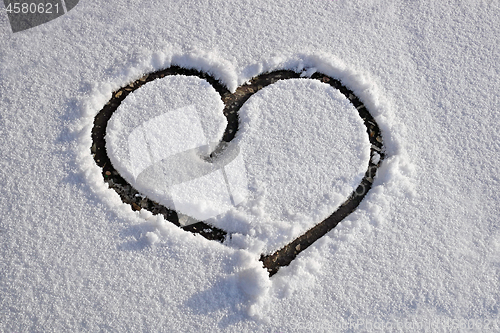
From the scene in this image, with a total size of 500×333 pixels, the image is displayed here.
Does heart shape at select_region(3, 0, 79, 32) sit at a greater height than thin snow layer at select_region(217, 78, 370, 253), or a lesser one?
lesser

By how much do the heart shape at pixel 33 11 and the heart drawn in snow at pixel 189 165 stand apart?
0.59 metres

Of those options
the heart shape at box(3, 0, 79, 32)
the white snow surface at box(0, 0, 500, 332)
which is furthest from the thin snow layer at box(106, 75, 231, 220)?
the heart shape at box(3, 0, 79, 32)

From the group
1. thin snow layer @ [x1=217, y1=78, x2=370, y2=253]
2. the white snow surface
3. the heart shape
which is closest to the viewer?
the white snow surface

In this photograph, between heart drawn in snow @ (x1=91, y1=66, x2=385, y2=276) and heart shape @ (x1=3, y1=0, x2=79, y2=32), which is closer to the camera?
heart drawn in snow @ (x1=91, y1=66, x2=385, y2=276)

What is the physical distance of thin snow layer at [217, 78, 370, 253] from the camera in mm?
1772

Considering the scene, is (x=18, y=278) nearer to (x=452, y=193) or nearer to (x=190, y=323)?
(x=190, y=323)

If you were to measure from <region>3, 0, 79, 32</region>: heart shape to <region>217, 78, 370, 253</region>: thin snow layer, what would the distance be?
110cm

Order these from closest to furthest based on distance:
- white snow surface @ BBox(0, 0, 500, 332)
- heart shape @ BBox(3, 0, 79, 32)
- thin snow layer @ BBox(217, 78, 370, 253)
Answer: white snow surface @ BBox(0, 0, 500, 332) → thin snow layer @ BBox(217, 78, 370, 253) → heart shape @ BBox(3, 0, 79, 32)

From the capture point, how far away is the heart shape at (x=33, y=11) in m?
2.12

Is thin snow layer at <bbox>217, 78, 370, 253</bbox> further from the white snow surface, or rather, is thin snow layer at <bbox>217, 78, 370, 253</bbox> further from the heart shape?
the heart shape

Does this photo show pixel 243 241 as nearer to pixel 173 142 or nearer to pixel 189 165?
pixel 189 165

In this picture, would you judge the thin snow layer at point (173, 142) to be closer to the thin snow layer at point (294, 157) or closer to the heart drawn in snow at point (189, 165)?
the heart drawn in snow at point (189, 165)

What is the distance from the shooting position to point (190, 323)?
5.38ft

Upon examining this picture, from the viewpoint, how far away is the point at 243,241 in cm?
174
